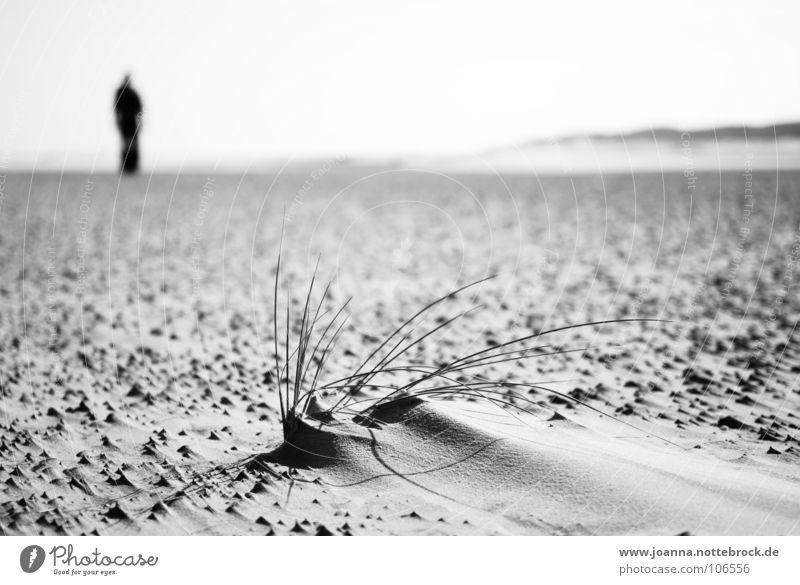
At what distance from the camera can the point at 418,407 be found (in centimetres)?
329

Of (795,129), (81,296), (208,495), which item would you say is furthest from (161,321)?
(795,129)

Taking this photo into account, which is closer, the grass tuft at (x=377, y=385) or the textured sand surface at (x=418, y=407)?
the textured sand surface at (x=418, y=407)

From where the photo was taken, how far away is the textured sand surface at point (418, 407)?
2705mm

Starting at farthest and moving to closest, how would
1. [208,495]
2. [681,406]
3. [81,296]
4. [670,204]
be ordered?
[670,204], [81,296], [681,406], [208,495]

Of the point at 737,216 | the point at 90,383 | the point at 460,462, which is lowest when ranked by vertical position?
the point at 90,383

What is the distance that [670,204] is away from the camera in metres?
15.6

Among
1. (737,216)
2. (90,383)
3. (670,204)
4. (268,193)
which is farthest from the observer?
(268,193)

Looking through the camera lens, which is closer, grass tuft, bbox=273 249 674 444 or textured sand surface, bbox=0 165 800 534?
textured sand surface, bbox=0 165 800 534

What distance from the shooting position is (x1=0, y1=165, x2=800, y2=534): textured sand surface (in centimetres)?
271
